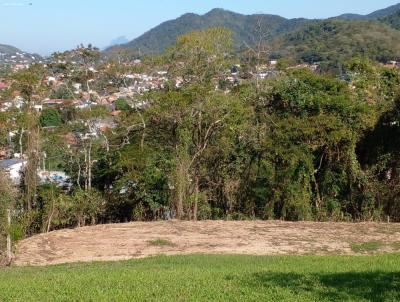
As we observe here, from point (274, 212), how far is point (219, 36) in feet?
27.4

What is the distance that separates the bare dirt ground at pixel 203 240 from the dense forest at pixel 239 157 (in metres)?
2.63

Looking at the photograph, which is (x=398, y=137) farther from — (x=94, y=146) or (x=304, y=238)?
(x=94, y=146)

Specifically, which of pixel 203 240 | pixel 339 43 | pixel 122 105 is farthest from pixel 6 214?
pixel 339 43

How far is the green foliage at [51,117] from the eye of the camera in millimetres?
25892

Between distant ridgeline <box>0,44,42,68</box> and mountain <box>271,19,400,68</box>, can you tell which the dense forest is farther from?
mountain <box>271,19,400,68</box>

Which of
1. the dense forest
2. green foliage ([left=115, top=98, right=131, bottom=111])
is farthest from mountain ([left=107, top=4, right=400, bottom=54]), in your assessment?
the dense forest

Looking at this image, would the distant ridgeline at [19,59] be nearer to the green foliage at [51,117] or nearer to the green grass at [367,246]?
the green foliage at [51,117]

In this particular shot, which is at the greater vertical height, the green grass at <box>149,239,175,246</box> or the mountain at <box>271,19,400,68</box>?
the mountain at <box>271,19,400,68</box>

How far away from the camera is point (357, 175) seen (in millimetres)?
20156

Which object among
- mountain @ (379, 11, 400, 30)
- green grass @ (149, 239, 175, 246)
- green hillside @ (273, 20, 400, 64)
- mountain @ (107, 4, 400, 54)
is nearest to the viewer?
green grass @ (149, 239, 175, 246)

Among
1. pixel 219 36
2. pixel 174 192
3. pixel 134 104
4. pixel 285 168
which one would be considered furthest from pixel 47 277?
pixel 219 36

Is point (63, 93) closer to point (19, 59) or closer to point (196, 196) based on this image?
point (196, 196)

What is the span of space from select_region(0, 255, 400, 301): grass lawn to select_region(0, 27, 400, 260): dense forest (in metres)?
9.29

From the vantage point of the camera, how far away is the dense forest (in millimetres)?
20000
